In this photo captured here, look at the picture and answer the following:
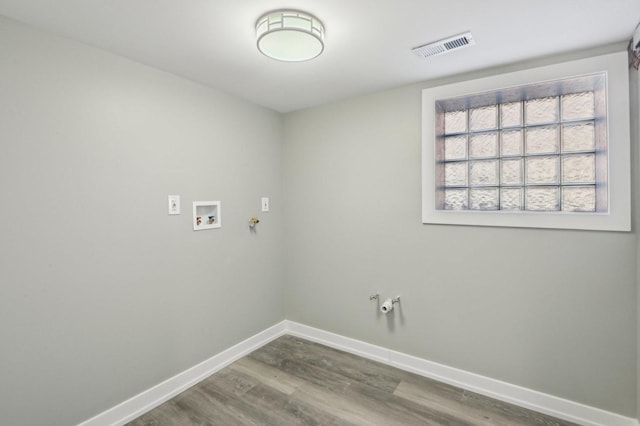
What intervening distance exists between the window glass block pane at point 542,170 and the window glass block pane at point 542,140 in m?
0.05

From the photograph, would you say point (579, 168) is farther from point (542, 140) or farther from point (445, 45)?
point (445, 45)

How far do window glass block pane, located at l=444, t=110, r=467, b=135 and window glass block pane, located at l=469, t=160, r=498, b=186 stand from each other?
11.1 inches

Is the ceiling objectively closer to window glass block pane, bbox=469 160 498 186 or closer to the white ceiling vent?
the white ceiling vent

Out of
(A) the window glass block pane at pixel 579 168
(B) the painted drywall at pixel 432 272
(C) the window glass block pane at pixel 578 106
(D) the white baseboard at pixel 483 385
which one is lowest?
(D) the white baseboard at pixel 483 385

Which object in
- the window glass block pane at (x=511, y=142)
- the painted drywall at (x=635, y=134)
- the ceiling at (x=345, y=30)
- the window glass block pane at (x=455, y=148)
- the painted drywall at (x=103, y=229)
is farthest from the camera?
the window glass block pane at (x=455, y=148)

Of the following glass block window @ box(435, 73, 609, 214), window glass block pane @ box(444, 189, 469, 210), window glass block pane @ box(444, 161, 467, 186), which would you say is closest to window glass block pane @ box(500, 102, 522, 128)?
glass block window @ box(435, 73, 609, 214)

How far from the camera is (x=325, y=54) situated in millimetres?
1883

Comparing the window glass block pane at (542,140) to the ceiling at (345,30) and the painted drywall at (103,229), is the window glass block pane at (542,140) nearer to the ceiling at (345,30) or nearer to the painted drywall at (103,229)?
the ceiling at (345,30)

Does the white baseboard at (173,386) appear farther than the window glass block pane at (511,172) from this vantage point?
No

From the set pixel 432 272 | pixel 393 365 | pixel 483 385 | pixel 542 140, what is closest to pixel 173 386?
pixel 393 365

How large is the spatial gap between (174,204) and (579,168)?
8.87 ft

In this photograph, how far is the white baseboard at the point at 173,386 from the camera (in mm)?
1842

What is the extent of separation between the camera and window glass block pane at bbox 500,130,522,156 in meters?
2.08

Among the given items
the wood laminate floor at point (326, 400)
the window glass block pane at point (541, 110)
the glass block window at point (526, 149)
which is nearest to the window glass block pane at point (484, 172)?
the glass block window at point (526, 149)
